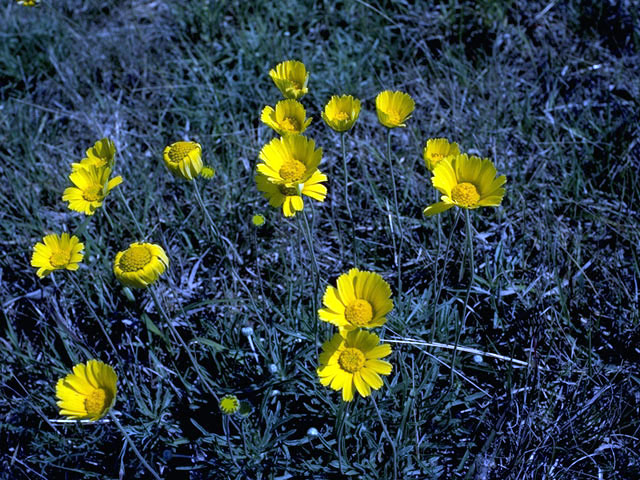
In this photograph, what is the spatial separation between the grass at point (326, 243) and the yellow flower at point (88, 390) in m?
0.35

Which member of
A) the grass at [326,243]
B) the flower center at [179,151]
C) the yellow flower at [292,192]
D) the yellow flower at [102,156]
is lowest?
the grass at [326,243]

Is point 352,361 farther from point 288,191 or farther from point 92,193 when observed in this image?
point 92,193

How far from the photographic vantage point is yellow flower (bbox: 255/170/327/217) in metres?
1.99

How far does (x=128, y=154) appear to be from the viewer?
3398 mm

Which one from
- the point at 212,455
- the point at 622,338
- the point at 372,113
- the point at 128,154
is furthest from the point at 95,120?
the point at 622,338

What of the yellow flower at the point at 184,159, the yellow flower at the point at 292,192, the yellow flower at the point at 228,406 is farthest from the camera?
the yellow flower at the point at 184,159

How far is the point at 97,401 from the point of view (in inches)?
70.2

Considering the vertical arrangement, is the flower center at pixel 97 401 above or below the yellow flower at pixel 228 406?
above

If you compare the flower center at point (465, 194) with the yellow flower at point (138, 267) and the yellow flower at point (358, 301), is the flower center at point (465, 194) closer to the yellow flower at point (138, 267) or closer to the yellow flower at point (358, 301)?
the yellow flower at point (358, 301)

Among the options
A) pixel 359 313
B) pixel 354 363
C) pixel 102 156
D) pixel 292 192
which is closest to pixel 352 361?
pixel 354 363

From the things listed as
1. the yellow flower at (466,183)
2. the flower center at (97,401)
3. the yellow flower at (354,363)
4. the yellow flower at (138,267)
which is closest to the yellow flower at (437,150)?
the yellow flower at (466,183)

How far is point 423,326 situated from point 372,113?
1.65 meters

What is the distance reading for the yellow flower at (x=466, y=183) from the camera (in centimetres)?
190

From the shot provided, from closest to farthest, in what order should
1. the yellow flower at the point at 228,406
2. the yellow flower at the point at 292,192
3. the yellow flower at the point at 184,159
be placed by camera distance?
the yellow flower at the point at 228,406 → the yellow flower at the point at 292,192 → the yellow flower at the point at 184,159
